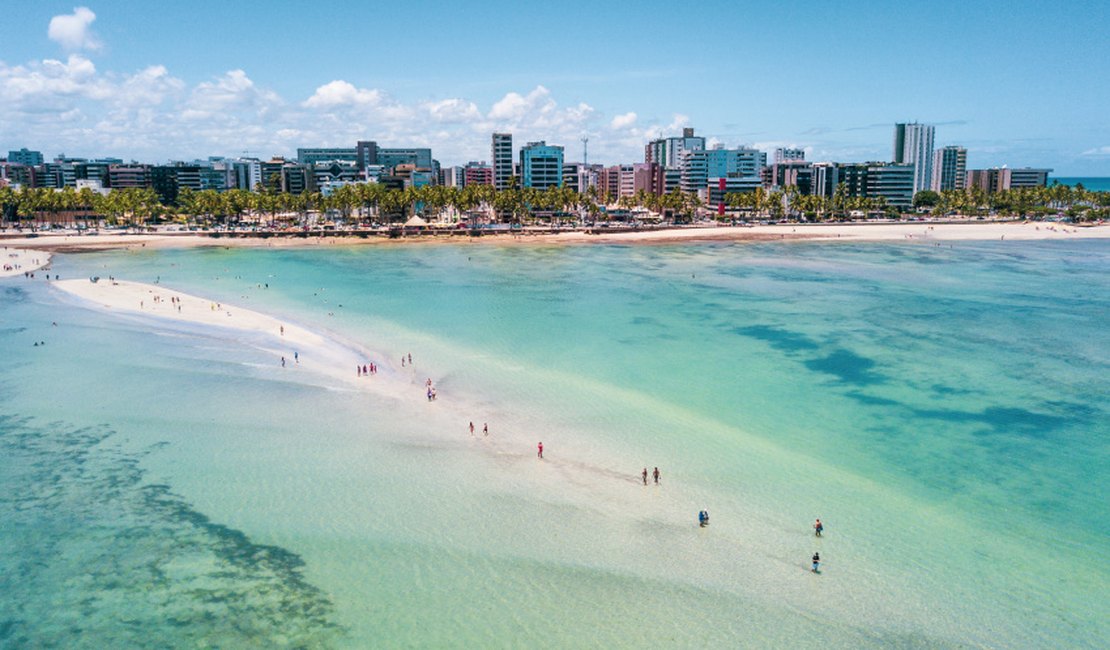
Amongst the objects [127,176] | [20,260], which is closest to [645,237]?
[20,260]

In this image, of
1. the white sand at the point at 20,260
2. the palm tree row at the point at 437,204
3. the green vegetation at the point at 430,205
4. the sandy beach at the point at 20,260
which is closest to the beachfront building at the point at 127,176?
the palm tree row at the point at 437,204

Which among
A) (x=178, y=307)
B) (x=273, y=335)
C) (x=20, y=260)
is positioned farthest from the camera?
(x=20, y=260)

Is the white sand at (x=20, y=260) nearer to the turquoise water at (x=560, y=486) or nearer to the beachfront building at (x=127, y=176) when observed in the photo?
the turquoise water at (x=560, y=486)

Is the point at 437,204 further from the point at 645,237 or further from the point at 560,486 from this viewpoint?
the point at 560,486

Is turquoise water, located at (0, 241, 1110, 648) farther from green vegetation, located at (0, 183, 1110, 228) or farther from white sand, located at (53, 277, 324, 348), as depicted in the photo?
green vegetation, located at (0, 183, 1110, 228)

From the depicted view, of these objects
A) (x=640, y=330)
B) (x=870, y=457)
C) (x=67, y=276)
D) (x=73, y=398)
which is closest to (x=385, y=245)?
(x=67, y=276)

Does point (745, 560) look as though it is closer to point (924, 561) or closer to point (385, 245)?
point (924, 561)

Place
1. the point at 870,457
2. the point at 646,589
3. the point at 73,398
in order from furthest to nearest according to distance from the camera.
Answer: the point at 73,398
the point at 870,457
the point at 646,589
